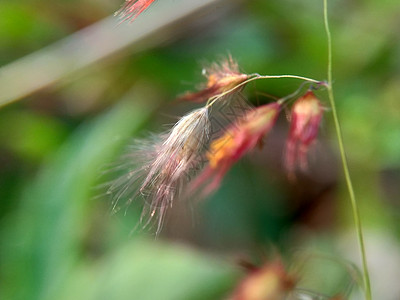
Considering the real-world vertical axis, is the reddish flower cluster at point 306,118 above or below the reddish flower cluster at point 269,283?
above

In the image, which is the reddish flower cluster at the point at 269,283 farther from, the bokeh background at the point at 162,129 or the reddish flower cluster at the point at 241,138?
the bokeh background at the point at 162,129

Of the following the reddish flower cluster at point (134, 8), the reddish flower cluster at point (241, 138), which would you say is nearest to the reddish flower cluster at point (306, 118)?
the reddish flower cluster at point (241, 138)

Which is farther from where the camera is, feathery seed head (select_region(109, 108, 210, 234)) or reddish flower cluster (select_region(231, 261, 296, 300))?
reddish flower cluster (select_region(231, 261, 296, 300))

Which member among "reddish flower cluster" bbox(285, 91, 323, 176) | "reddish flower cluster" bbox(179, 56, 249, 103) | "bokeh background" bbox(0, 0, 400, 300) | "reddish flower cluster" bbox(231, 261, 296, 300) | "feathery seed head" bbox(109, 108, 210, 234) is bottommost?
"reddish flower cluster" bbox(231, 261, 296, 300)

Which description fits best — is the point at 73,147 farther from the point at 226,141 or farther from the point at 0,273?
the point at 226,141

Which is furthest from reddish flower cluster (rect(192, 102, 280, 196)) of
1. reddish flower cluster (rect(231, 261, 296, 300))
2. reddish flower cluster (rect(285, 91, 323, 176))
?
reddish flower cluster (rect(231, 261, 296, 300))

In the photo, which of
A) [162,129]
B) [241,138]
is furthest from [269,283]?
[162,129]

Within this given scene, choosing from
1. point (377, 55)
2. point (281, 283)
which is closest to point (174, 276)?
point (281, 283)

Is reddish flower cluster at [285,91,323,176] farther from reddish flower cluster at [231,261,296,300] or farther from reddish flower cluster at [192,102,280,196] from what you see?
reddish flower cluster at [231,261,296,300]

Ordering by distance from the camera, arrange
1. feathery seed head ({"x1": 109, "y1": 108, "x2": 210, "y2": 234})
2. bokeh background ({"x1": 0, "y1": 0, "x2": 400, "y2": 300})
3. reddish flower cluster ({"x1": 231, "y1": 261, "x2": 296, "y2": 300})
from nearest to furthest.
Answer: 1. feathery seed head ({"x1": 109, "y1": 108, "x2": 210, "y2": 234})
2. reddish flower cluster ({"x1": 231, "y1": 261, "x2": 296, "y2": 300})
3. bokeh background ({"x1": 0, "y1": 0, "x2": 400, "y2": 300})
